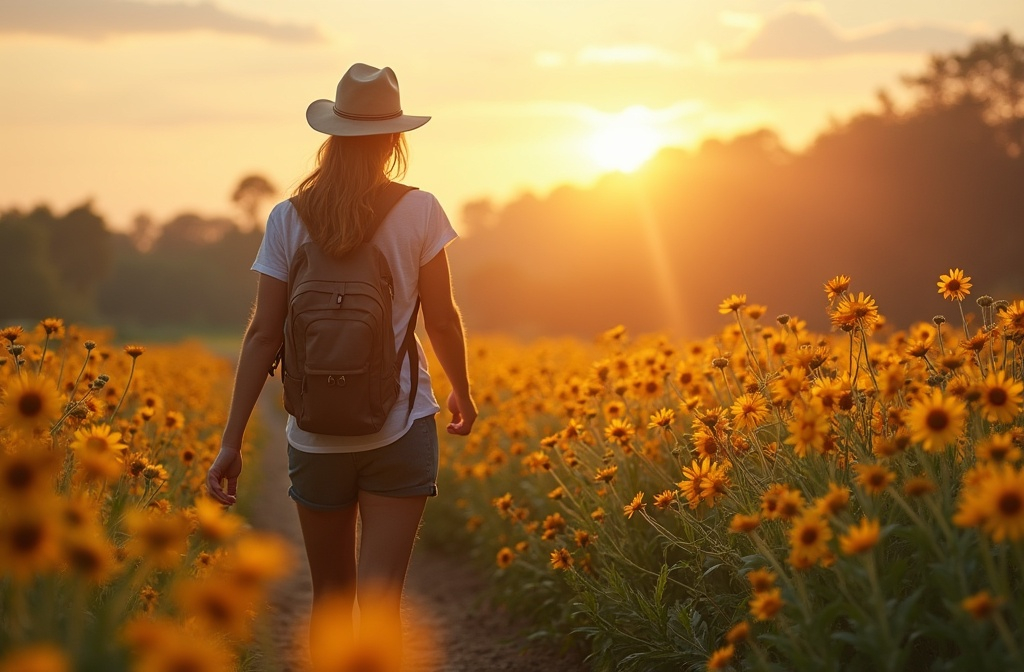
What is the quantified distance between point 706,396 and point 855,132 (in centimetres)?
2416

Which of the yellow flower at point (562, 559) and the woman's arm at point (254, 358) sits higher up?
the woman's arm at point (254, 358)

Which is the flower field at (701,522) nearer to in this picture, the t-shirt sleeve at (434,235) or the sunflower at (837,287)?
the sunflower at (837,287)

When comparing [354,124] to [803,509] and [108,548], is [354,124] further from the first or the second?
[803,509]

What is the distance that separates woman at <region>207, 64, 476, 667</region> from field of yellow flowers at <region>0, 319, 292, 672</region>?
0.24 metres

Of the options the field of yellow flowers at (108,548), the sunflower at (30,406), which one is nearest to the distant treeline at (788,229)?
the field of yellow flowers at (108,548)

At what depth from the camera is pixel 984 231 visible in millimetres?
23922

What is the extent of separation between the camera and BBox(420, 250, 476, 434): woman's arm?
319cm

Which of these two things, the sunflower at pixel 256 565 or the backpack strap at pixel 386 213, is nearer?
the sunflower at pixel 256 565

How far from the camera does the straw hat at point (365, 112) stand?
3119mm

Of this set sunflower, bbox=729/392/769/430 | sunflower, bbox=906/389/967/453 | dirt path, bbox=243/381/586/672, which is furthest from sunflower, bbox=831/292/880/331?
dirt path, bbox=243/381/586/672

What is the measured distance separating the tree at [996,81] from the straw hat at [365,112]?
23.6 meters

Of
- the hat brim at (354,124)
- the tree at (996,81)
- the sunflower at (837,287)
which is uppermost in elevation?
the tree at (996,81)

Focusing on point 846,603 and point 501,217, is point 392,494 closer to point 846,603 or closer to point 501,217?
point 846,603

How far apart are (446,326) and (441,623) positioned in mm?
2778
